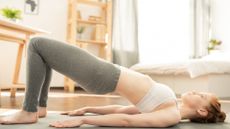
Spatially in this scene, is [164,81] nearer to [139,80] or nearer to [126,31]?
[126,31]

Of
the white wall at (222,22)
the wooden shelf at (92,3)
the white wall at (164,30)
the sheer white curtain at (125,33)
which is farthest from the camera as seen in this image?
the white wall at (222,22)

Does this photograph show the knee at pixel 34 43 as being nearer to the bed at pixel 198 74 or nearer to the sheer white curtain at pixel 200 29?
the bed at pixel 198 74

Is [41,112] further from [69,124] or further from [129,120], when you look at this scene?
[129,120]

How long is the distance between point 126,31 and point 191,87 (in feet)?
5.47

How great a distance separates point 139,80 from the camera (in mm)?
1733

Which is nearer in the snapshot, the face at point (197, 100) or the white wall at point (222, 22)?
the face at point (197, 100)

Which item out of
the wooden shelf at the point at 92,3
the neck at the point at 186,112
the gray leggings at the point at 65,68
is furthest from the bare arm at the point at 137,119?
the wooden shelf at the point at 92,3

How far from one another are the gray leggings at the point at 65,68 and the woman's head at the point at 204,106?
492 mm

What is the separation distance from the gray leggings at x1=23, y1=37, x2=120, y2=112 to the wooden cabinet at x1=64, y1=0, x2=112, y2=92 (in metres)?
3.41

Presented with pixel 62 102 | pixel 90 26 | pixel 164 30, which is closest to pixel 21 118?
pixel 62 102

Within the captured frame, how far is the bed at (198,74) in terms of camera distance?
430cm

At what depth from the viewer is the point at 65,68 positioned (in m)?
1.66

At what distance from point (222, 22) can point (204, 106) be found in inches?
191

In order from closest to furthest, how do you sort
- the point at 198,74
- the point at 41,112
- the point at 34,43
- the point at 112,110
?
1. the point at 34,43
2. the point at 41,112
3. the point at 112,110
4. the point at 198,74
